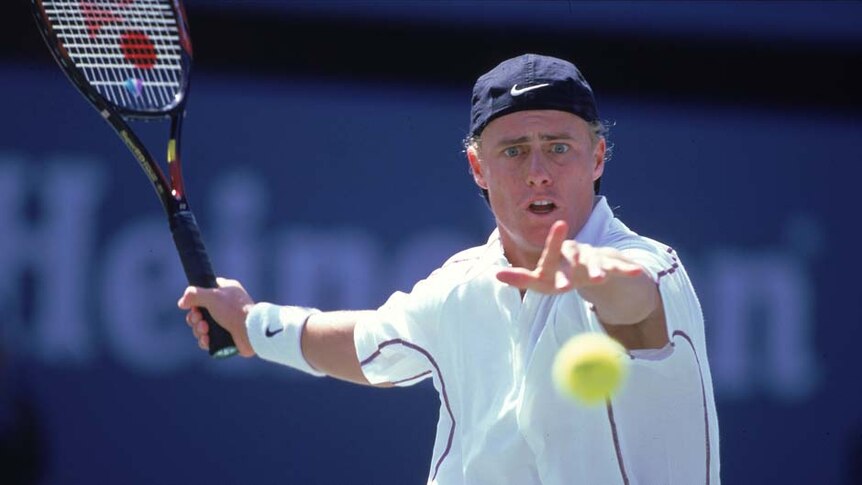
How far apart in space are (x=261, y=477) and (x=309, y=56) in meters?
1.45

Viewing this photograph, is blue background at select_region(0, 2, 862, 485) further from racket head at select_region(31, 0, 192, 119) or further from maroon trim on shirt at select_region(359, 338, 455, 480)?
maroon trim on shirt at select_region(359, 338, 455, 480)

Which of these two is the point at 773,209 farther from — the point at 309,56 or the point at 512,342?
the point at 512,342

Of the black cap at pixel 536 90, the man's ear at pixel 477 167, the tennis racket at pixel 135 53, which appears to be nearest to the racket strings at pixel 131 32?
the tennis racket at pixel 135 53

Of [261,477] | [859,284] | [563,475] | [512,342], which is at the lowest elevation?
[261,477]

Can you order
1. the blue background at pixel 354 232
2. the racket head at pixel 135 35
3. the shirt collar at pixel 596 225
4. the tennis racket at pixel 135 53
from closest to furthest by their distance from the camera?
the shirt collar at pixel 596 225
the tennis racket at pixel 135 53
the racket head at pixel 135 35
the blue background at pixel 354 232

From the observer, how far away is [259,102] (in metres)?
5.20

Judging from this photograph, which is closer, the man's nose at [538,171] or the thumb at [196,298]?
the man's nose at [538,171]

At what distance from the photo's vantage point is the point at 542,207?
2.97m

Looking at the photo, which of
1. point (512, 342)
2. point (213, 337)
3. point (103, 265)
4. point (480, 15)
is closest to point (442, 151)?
point (480, 15)

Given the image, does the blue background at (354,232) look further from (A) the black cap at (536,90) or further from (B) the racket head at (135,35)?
(A) the black cap at (536,90)

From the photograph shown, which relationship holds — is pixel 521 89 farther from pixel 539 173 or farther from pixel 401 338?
pixel 401 338

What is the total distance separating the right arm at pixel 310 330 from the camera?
3.34m

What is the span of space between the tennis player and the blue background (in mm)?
1679

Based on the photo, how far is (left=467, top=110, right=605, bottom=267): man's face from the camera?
9.68ft
